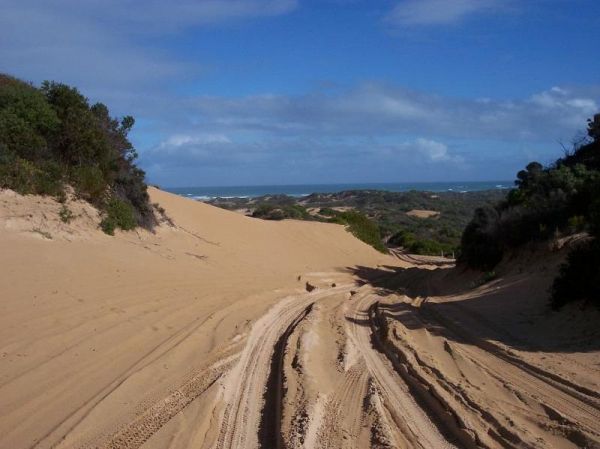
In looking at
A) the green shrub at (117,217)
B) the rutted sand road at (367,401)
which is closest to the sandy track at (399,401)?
the rutted sand road at (367,401)

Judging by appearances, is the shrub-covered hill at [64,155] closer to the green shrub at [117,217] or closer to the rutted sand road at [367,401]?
the green shrub at [117,217]

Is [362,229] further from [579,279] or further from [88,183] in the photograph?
[579,279]

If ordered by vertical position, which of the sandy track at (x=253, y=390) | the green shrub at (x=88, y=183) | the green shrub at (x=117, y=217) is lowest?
the sandy track at (x=253, y=390)

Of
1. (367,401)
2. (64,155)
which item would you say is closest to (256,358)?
(367,401)

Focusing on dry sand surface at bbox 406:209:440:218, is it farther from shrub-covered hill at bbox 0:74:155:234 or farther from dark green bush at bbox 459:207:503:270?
shrub-covered hill at bbox 0:74:155:234

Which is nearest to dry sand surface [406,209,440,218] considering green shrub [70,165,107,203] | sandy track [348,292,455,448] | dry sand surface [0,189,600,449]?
dry sand surface [0,189,600,449]

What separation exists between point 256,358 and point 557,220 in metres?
11.4

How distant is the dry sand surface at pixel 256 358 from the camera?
5.52 metres

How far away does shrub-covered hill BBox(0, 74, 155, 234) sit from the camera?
1573 centimetres

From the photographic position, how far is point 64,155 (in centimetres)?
1808

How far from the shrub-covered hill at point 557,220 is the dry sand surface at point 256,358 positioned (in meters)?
0.72

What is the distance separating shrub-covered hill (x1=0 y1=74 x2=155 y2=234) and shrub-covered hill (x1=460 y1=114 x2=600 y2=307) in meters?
11.4

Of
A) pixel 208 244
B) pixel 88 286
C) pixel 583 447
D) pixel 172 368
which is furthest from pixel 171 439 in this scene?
pixel 208 244

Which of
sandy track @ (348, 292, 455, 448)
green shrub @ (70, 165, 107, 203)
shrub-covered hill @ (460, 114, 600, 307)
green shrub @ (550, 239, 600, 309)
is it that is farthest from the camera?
green shrub @ (70, 165, 107, 203)
